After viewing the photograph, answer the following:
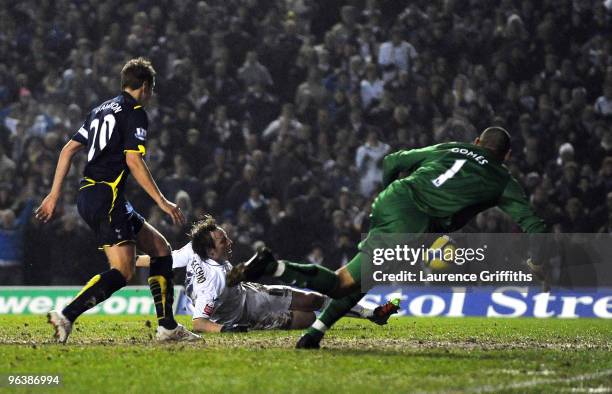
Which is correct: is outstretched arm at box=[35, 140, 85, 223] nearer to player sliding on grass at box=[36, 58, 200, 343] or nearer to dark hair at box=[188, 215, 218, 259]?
player sliding on grass at box=[36, 58, 200, 343]

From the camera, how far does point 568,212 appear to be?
641 inches

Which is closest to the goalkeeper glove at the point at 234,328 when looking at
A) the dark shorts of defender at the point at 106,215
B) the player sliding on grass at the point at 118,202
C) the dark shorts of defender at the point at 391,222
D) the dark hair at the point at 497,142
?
the player sliding on grass at the point at 118,202

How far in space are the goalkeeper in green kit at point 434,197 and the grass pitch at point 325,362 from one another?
52cm

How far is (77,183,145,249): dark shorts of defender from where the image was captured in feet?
28.2

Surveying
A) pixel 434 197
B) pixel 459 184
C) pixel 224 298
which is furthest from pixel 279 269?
pixel 224 298

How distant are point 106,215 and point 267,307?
284cm

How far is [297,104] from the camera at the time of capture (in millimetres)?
18750

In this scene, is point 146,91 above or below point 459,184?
above

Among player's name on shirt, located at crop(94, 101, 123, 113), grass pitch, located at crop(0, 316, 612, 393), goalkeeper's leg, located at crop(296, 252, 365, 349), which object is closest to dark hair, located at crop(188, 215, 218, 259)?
grass pitch, located at crop(0, 316, 612, 393)

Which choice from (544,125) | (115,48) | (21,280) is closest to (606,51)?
(544,125)

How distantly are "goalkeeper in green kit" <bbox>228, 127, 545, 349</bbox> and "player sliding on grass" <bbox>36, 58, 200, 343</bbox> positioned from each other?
142 centimetres

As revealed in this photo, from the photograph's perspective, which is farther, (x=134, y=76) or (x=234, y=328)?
(x=234, y=328)

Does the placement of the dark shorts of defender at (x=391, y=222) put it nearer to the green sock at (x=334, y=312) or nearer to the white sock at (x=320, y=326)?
the green sock at (x=334, y=312)

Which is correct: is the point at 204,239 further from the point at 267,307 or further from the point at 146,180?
the point at 146,180
